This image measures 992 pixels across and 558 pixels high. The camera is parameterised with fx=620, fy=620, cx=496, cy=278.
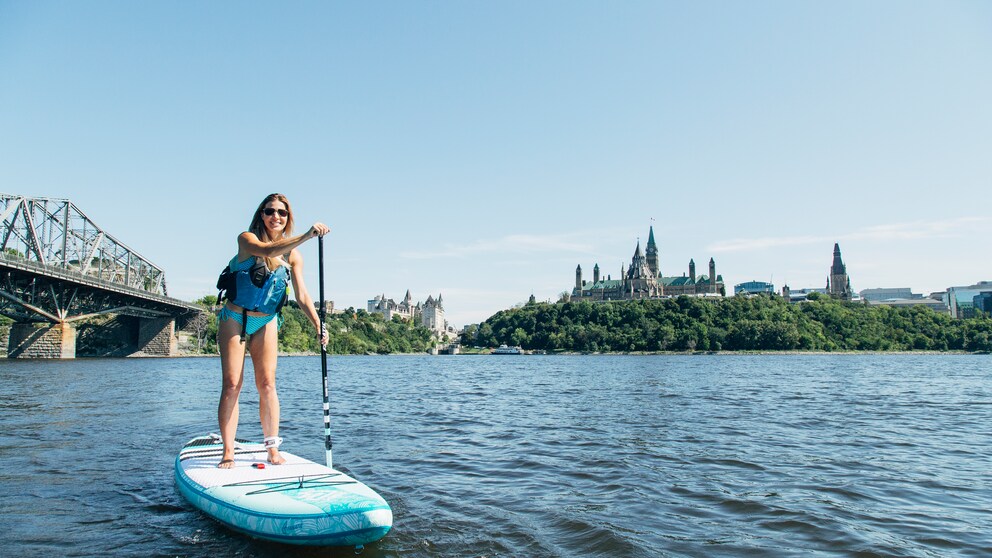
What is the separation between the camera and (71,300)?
5962cm

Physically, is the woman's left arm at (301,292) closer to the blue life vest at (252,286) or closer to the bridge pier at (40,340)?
the blue life vest at (252,286)

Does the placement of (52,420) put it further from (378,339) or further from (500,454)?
(378,339)

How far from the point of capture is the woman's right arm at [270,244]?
237 inches

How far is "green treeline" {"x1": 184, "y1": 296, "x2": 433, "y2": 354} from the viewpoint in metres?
87.4

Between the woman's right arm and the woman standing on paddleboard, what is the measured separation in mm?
14

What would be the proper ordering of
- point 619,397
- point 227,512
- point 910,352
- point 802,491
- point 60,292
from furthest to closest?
point 910,352, point 60,292, point 619,397, point 802,491, point 227,512

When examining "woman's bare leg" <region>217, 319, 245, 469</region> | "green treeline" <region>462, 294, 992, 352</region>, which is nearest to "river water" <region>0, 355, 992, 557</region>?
"woman's bare leg" <region>217, 319, 245, 469</region>

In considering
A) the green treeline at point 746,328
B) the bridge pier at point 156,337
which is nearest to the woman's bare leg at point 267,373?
the bridge pier at point 156,337

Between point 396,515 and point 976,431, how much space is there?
14383 mm

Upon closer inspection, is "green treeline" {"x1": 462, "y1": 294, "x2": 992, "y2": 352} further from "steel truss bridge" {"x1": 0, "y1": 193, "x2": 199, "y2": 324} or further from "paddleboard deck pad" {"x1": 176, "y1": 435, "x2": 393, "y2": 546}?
"paddleboard deck pad" {"x1": 176, "y1": 435, "x2": 393, "y2": 546}

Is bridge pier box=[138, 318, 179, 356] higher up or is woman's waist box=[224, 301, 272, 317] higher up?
bridge pier box=[138, 318, 179, 356]

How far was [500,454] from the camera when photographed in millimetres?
10617

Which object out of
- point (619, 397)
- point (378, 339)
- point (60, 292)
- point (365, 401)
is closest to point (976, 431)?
point (619, 397)

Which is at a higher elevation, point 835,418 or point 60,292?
point 60,292
